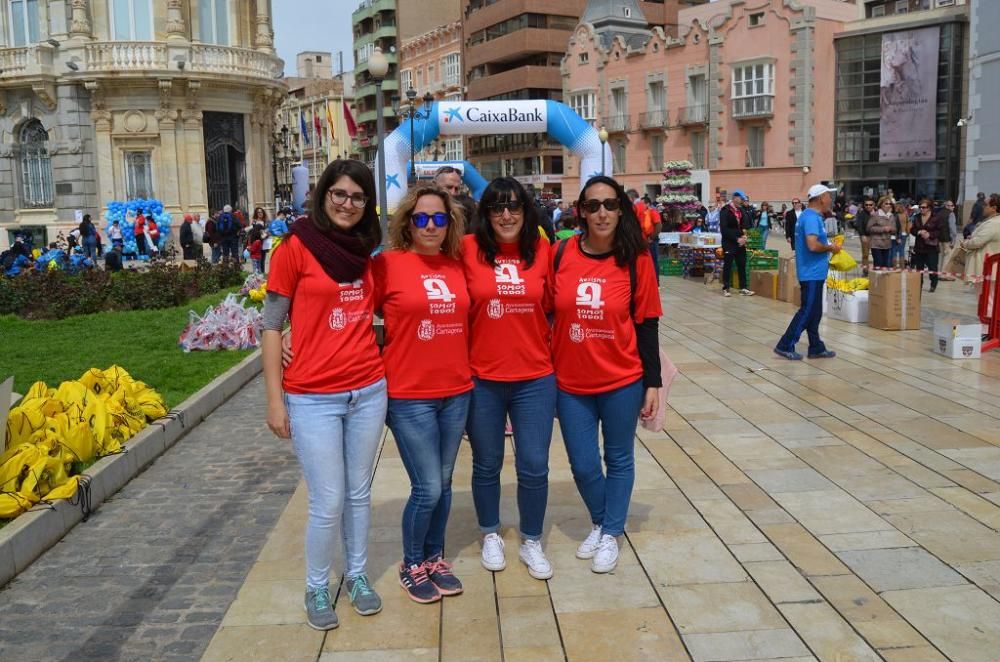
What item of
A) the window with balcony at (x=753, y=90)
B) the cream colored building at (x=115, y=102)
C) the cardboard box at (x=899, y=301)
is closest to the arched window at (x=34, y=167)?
the cream colored building at (x=115, y=102)

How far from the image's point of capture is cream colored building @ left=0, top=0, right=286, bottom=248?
→ 94.3 feet

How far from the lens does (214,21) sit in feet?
99.6

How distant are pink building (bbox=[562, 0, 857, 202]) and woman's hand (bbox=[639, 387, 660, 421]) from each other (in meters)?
35.5

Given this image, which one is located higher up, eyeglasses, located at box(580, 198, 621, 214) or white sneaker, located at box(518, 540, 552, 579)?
eyeglasses, located at box(580, 198, 621, 214)

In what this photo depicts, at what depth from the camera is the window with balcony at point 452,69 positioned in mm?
70188

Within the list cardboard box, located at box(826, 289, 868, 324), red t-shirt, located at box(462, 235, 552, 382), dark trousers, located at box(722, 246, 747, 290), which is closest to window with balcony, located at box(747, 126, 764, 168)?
dark trousers, located at box(722, 246, 747, 290)

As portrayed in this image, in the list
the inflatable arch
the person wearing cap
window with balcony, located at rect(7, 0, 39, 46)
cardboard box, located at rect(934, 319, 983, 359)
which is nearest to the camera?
cardboard box, located at rect(934, 319, 983, 359)

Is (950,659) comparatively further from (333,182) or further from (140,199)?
(140,199)

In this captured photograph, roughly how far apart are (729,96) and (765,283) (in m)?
31.8

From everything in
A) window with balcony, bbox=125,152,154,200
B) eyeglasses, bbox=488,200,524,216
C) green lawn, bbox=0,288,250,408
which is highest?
window with balcony, bbox=125,152,154,200

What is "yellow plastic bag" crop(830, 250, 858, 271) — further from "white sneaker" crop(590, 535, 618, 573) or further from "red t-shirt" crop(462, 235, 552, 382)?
"red t-shirt" crop(462, 235, 552, 382)

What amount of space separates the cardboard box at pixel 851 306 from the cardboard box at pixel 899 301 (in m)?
0.53

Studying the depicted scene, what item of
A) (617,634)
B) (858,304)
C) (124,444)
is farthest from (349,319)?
(858,304)

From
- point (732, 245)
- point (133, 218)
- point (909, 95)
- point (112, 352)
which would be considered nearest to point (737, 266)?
point (732, 245)
